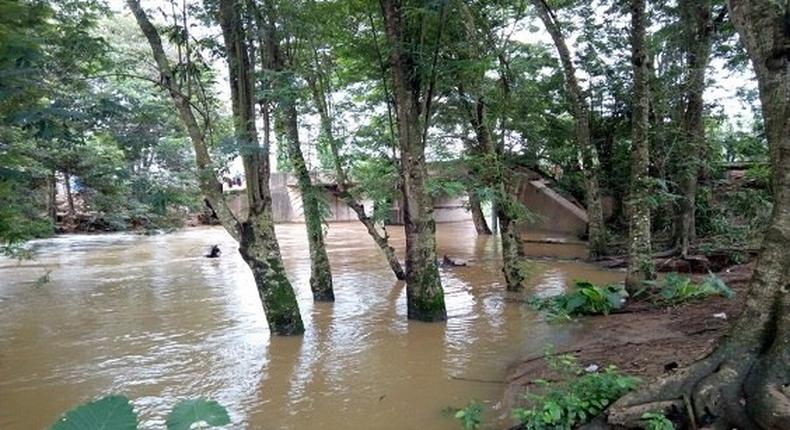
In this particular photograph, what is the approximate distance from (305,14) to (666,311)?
5.09 metres

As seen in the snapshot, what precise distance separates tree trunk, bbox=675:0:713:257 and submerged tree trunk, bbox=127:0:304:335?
5.64 metres

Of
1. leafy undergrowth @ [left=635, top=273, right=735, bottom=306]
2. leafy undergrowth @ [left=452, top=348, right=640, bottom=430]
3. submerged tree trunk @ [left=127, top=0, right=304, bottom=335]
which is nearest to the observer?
leafy undergrowth @ [left=452, top=348, right=640, bottom=430]

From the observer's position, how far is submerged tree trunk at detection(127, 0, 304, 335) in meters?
5.70

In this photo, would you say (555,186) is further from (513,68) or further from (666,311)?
(666,311)

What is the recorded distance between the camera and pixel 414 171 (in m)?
6.27

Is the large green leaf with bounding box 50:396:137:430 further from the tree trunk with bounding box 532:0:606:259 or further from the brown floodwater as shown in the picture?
the tree trunk with bounding box 532:0:606:259

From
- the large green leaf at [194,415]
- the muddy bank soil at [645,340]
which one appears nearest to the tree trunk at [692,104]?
the muddy bank soil at [645,340]

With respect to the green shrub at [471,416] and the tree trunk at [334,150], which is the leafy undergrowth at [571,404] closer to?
the green shrub at [471,416]

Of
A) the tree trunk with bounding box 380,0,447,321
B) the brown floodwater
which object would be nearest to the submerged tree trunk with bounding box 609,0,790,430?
the brown floodwater

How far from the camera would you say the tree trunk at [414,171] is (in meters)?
6.14

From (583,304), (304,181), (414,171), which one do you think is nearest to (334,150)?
(304,181)

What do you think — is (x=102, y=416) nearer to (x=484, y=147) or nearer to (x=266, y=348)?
(x=266, y=348)

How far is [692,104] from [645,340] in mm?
5898

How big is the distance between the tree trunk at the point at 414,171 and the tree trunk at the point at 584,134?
430cm
